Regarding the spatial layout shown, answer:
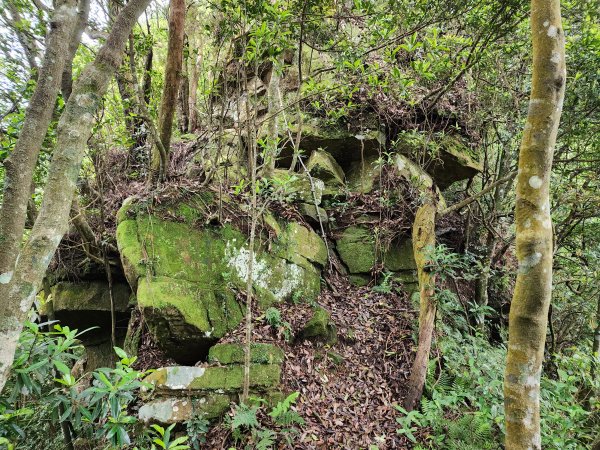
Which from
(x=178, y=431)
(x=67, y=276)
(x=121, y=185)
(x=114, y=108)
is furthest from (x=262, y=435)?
(x=114, y=108)

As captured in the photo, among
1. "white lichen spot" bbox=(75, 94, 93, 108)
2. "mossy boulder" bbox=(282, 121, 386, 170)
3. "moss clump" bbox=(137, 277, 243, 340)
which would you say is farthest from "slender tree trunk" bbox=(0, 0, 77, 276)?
"mossy boulder" bbox=(282, 121, 386, 170)

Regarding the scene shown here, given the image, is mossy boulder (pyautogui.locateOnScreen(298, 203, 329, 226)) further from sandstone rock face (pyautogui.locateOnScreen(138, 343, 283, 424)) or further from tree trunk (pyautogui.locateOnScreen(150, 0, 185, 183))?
sandstone rock face (pyautogui.locateOnScreen(138, 343, 283, 424))

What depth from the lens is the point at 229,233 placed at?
5.68m

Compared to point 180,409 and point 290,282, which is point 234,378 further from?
point 290,282

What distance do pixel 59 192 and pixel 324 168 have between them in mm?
6202

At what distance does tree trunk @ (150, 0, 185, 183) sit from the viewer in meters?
4.69

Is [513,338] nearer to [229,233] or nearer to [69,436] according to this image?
[229,233]

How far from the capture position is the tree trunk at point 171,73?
4.69 m

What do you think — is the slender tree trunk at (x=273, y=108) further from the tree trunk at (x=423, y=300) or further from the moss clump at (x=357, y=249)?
the tree trunk at (x=423, y=300)

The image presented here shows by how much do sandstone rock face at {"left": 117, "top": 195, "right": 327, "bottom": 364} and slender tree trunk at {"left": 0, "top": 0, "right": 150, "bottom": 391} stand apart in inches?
102

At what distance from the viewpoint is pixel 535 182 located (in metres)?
2.65

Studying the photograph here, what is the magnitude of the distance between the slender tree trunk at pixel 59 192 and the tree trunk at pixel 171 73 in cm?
250

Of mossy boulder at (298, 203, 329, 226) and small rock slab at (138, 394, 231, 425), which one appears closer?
small rock slab at (138, 394, 231, 425)

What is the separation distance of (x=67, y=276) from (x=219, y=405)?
4337mm
